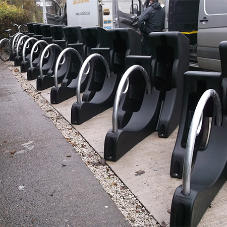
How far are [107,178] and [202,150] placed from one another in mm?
893

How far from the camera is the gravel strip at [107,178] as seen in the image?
8.79ft

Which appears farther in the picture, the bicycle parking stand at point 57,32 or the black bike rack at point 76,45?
the bicycle parking stand at point 57,32

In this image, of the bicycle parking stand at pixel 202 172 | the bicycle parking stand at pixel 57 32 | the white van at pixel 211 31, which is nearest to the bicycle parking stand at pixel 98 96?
the white van at pixel 211 31

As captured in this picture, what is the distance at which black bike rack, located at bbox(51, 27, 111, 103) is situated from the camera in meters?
5.80

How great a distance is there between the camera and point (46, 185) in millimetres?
3229

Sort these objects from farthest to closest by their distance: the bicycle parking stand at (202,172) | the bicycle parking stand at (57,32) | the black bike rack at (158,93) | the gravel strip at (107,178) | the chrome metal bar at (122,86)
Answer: the bicycle parking stand at (57,32), the black bike rack at (158,93), the chrome metal bar at (122,86), the gravel strip at (107,178), the bicycle parking stand at (202,172)

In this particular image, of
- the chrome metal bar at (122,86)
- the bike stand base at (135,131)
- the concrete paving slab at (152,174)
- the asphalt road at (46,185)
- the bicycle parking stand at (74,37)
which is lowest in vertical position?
the asphalt road at (46,185)

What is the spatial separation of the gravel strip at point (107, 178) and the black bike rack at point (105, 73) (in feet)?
1.02

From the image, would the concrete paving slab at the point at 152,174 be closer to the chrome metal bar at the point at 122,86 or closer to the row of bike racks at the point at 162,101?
the row of bike racks at the point at 162,101

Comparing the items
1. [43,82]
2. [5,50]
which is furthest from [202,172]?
[5,50]

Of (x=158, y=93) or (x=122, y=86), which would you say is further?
(x=158, y=93)

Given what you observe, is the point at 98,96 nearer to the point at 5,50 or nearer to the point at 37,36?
the point at 37,36

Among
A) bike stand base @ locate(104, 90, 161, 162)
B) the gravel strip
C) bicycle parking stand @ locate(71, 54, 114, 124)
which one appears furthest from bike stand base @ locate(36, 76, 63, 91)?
bike stand base @ locate(104, 90, 161, 162)

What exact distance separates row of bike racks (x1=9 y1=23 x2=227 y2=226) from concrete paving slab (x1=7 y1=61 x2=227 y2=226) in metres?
0.08
